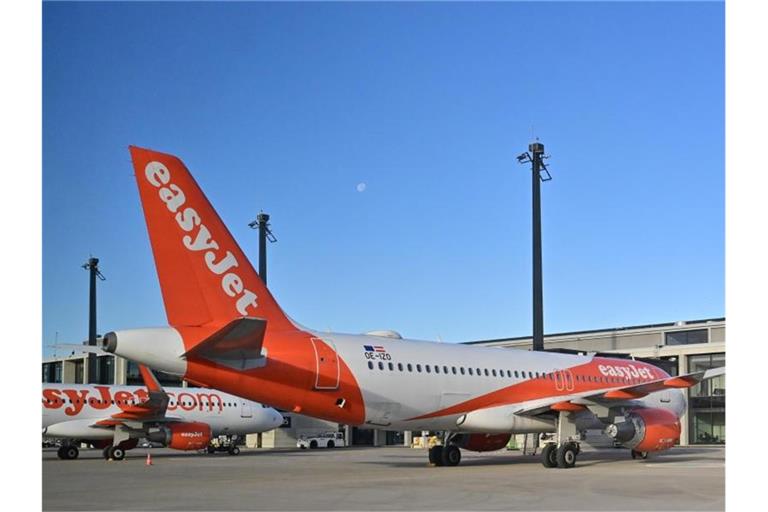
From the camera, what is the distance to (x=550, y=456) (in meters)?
24.7

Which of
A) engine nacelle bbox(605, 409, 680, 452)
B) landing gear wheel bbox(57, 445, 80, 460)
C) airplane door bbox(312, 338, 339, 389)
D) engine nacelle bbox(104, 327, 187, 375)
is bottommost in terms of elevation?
landing gear wheel bbox(57, 445, 80, 460)

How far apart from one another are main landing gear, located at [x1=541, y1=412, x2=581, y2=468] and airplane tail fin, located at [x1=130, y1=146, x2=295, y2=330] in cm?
994

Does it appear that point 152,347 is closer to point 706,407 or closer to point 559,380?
point 559,380

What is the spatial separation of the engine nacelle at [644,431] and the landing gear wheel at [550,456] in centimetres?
182

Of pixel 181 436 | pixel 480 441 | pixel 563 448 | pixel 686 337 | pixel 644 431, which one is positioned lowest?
pixel 181 436

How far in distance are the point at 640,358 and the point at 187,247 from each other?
3593cm

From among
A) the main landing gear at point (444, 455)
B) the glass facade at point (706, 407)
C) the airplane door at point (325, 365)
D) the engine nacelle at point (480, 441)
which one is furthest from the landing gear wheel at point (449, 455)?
the glass facade at point (706, 407)

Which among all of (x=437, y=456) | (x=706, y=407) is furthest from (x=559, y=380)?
(x=706, y=407)

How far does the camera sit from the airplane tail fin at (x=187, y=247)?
18.7m

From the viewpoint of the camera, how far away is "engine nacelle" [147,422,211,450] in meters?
37.9

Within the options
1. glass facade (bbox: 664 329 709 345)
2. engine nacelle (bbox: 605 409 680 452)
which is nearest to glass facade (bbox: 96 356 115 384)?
glass facade (bbox: 664 329 709 345)

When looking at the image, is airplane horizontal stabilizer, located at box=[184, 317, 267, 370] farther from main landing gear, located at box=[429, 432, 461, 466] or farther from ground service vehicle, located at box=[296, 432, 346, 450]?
ground service vehicle, located at box=[296, 432, 346, 450]
